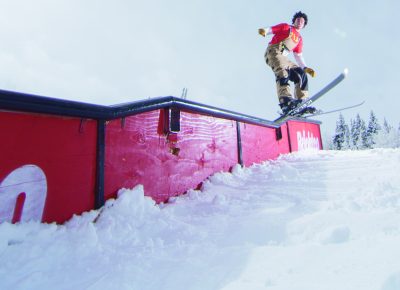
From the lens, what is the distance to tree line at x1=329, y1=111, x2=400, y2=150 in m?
54.0

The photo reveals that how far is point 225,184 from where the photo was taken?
403cm

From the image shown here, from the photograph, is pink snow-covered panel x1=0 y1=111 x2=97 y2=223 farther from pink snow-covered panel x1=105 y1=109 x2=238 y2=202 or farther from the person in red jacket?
the person in red jacket

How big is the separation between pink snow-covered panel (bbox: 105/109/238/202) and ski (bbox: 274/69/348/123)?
6.47 ft

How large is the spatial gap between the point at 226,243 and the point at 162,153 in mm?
1712

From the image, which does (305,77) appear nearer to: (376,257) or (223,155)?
(223,155)

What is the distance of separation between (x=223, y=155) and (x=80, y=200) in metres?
2.45

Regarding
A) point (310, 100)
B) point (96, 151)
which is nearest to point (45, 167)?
point (96, 151)

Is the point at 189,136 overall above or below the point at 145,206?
above

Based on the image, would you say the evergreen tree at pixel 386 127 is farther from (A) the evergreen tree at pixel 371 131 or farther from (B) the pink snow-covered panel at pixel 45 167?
(B) the pink snow-covered panel at pixel 45 167

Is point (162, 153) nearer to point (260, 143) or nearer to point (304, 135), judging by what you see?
point (260, 143)

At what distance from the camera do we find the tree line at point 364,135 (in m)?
54.0

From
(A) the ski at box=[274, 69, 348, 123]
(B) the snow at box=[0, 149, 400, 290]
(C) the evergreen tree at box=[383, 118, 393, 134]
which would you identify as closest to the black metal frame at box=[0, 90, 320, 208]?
(B) the snow at box=[0, 149, 400, 290]

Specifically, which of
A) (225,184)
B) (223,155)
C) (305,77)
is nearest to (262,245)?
(225,184)

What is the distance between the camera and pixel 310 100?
240 inches
